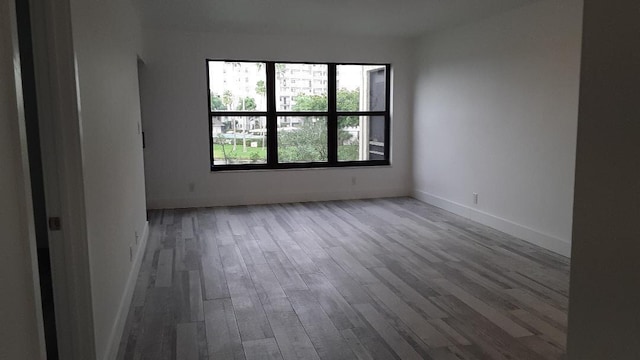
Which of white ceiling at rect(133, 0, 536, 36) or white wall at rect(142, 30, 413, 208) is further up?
white ceiling at rect(133, 0, 536, 36)

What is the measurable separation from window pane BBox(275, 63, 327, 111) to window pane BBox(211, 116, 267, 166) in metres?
0.48

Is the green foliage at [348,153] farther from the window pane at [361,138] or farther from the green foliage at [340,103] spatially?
the green foliage at [340,103]

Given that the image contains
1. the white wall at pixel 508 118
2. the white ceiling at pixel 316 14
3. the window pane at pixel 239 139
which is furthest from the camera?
the window pane at pixel 239 139

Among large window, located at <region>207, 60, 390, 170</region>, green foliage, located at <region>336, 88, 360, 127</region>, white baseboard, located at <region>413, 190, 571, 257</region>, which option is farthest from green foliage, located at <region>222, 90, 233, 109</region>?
white baseboard, located at <region>413, 190, 571, 257</region>

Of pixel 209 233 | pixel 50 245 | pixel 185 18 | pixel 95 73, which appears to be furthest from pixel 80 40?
pixel 185 18

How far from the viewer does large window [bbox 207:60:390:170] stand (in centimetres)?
730

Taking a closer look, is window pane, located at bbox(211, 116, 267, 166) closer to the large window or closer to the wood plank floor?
the large window

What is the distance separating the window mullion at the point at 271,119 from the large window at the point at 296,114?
15 millimetres

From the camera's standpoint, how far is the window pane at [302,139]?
299 inches

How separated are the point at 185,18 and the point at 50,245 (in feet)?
14.8

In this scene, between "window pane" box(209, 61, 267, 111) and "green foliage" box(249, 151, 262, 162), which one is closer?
"window pane" box(209, 61, 267, 111)

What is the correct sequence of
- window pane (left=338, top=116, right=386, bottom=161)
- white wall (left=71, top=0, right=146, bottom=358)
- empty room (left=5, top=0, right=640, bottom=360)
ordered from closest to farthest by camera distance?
empty room (left=5, top=0, right=640, bottom=360), white wall (left=71, top=0, right=146, bottom=358), window pane (left=338, top=116, right=386, bottom=161)

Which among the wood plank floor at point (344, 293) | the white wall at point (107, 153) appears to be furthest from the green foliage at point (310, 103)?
the white wall at point (107, 153)

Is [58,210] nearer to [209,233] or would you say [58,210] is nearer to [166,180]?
[209,233]
